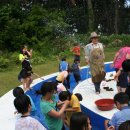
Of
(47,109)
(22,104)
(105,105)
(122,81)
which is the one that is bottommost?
(105,105)

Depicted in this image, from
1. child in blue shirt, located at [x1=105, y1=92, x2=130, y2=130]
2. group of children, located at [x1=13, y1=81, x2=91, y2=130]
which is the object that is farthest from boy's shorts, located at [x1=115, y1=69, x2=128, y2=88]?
child in blue shirt, located at [x1=105, y1=92, x2=130, y2=130]

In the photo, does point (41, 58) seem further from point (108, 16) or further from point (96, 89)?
point (108, 16)

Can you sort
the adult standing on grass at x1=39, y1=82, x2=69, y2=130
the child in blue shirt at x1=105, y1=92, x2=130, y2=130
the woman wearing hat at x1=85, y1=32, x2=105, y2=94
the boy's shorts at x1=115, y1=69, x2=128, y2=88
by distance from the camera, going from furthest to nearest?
the woman wearing hat at x1=85, y1=32, x2=105, y2=94 → the boy's shorts at x1=115, y1=69, x2=128, y2=88 → the adult standing on grass at x1=39, y1=82, x2=69, y2=130 → the child in blue shirt at x1=105, y1=92, x2=130, y2=130

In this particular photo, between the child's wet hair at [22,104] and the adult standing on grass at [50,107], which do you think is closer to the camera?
the child's wet hair at [22,104]

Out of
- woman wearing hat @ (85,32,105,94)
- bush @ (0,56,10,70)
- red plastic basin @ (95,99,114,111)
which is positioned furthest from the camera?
bush @ (0,56,10,70)

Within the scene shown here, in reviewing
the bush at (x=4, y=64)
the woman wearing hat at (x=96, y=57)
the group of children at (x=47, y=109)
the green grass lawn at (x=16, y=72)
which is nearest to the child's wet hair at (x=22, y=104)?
the group of children at (x=47, y=109)

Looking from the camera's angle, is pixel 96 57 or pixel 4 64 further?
pixel 4 64

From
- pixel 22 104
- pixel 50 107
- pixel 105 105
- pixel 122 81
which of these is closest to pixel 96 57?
pixel 122 81

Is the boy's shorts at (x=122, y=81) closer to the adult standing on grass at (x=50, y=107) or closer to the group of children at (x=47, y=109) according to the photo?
the group of children at (x=47, y=109)

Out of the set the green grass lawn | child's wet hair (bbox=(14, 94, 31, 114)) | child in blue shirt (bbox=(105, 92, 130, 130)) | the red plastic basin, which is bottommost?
the green grass lawn

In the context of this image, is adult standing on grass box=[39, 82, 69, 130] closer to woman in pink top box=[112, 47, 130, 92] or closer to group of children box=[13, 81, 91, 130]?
group of children box=[13, 81, 91, 130]

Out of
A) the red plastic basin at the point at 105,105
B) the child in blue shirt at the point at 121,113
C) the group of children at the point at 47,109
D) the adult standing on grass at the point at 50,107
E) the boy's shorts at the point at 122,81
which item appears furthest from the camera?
the boy's shorts at the point at 122,81

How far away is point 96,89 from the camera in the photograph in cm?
1060

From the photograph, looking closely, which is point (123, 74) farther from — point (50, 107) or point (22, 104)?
point (22, 104)
